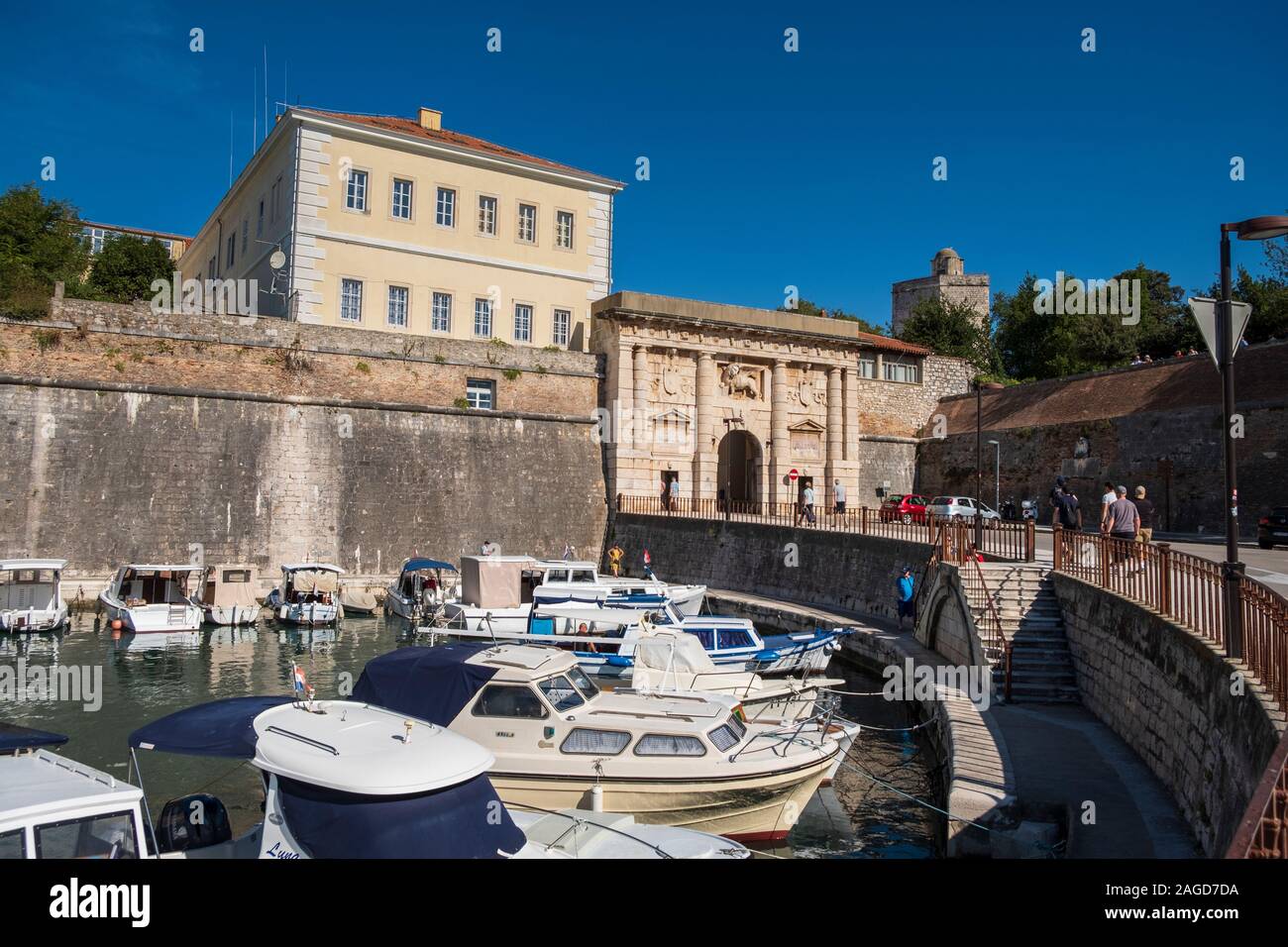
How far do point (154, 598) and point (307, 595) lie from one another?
13.3 feet

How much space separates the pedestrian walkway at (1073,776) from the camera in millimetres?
8765

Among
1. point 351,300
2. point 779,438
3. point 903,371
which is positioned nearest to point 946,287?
point 903,371

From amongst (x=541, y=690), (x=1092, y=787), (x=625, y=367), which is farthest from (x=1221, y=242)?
(x=625, y=367)

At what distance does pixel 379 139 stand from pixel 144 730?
27285 millimetres

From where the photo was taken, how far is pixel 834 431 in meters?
37.7

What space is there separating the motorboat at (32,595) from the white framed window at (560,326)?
1857 cm

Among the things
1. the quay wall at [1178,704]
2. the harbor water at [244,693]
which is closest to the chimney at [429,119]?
the harbor water at [244,693]

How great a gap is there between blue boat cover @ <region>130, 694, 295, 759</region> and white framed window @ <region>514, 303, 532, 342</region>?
26501 millimetres

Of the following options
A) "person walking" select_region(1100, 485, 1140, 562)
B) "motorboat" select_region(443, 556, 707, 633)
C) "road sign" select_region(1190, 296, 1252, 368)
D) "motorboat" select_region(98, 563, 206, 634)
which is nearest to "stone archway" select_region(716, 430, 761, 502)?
"motorboat" select_region(443, 556, 707, 633)

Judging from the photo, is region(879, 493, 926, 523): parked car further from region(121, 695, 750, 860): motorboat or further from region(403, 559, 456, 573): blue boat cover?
region(121, 695, 750, 860): motorboat
